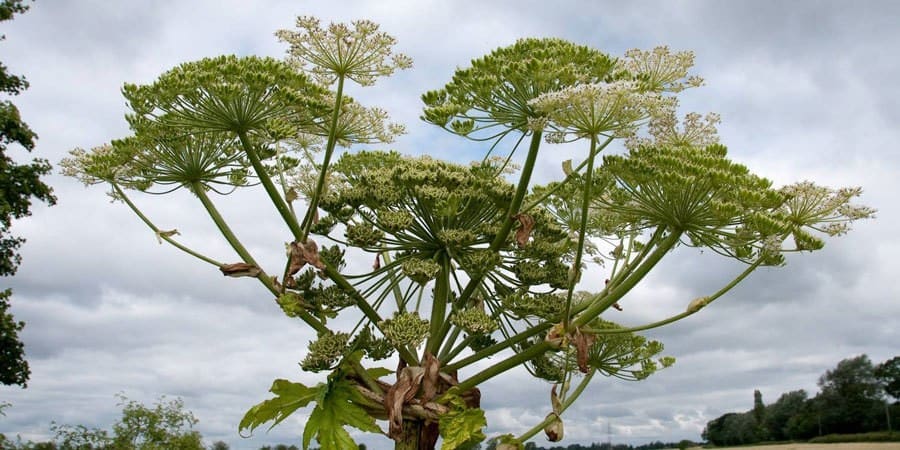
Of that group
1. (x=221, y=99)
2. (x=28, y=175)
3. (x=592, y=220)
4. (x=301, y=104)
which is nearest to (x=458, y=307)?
(x=592, y=220)

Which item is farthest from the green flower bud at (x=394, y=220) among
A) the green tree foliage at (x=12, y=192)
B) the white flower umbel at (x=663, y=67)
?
the green tree foliage at (x=12, y=192)

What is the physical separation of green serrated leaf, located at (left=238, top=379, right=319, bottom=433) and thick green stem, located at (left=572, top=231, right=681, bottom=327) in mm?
3887

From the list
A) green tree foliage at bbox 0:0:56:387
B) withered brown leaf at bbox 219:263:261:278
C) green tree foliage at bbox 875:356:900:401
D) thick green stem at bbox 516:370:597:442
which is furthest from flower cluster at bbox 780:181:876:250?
green tree foliage at bbox 875:356:900:401

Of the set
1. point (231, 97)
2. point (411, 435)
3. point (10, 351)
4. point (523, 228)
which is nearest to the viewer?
point (231, 97)

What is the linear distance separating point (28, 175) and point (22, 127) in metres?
1.66

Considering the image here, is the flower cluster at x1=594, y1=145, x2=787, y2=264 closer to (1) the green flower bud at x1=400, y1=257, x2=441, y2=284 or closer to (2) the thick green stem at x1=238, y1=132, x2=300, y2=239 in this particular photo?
(1) the green flower bud at x1=400, y1=257, x2=441, y2=284

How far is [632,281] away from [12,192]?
69.1ft

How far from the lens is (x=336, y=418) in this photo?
9.91 metres

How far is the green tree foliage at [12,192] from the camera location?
2222cm

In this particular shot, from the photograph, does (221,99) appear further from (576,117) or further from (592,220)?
(592,220)

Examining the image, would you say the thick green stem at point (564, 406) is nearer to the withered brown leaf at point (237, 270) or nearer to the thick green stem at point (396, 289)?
the thick green stem at point (396, 289)

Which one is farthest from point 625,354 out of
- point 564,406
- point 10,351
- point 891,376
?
point 891,376

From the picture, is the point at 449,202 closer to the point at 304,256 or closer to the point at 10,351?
the point at 304,256

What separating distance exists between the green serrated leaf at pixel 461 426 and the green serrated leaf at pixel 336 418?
3.36ft
